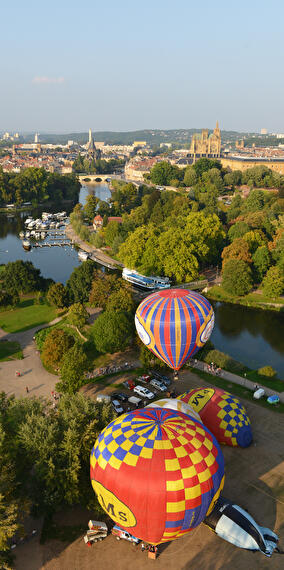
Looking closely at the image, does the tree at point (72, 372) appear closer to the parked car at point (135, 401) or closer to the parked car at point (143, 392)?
the parked car at point (135, 401)

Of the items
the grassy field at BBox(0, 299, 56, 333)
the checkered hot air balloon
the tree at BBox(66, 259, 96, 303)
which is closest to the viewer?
the checkered hot air balloon

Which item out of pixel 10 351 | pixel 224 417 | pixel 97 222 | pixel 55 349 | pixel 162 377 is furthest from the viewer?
pixel 97 222

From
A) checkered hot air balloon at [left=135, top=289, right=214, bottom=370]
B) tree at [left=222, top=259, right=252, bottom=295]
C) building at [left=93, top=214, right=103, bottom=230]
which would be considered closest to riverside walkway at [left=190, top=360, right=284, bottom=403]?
checkered hot air balloon at [left=135, top=289, right=214, bottom=370]

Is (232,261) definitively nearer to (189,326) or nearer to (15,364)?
(189,326)

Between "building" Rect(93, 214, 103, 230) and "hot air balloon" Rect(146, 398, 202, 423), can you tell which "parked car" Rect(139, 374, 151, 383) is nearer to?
"hot air balloon" Rect(146, 398, 202, 423)

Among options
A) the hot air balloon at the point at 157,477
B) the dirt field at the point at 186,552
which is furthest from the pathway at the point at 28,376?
the hot air balloon at the point at 157,477

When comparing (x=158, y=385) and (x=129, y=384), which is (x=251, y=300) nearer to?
(x=158, y=385)

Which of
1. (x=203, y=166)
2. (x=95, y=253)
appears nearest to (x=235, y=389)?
(x=95, y=253)
